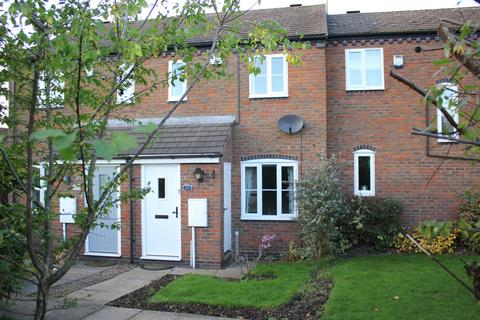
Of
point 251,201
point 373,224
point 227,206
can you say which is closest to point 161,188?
point 227,206

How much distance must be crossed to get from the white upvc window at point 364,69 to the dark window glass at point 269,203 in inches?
139

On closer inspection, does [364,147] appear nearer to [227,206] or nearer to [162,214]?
[227,206]

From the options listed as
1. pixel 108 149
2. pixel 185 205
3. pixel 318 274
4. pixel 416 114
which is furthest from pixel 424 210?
pixel 108 149

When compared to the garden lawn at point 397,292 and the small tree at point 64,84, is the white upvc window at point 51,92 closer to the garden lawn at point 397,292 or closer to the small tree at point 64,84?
the small tree at point 64,84

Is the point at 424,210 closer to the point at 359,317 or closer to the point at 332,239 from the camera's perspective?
the point at 332,239

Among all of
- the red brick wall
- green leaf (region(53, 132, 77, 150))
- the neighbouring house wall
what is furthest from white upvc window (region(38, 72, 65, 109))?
the neighbouring house wall

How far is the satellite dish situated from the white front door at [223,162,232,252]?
5.53 ft

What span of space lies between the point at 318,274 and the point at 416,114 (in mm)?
5320

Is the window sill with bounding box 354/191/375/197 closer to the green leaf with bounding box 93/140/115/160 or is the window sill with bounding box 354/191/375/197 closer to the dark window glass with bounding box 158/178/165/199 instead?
the dark window glass with bounding box 158/178/165/199

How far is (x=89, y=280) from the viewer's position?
9.12 metres

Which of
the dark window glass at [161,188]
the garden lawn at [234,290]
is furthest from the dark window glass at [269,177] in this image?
the garden lawn at [234,290]

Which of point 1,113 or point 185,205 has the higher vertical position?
point 1,113

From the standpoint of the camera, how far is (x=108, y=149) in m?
1.47

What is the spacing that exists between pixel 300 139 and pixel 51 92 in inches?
305
